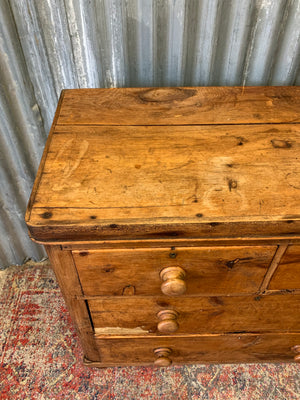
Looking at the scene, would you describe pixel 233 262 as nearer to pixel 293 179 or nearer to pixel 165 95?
pixel 293 179

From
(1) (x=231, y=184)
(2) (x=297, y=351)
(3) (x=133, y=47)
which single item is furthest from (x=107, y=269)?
(2) (x=297, y=351)

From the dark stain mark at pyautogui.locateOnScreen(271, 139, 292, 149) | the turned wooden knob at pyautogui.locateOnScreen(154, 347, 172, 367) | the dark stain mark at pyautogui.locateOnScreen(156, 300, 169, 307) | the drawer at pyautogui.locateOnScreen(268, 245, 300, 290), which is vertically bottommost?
the turned wooden knob at pyautogui.locateOnScreen(154, 347, 172, 367)

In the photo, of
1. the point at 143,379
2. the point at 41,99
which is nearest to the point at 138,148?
the point at 41,99

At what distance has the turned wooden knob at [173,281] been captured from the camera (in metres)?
0.91

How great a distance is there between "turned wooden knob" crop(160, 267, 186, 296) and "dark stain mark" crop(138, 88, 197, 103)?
23.3 inches

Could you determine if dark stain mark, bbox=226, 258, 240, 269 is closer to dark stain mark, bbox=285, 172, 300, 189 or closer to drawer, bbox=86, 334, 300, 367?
dark stain mark, bbox=285, 172, 300, 189

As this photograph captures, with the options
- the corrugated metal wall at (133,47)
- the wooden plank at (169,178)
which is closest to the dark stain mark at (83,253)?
the wooden plank at (169,178)

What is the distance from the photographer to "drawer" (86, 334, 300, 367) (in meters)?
1.30

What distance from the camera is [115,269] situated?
3.12 feet

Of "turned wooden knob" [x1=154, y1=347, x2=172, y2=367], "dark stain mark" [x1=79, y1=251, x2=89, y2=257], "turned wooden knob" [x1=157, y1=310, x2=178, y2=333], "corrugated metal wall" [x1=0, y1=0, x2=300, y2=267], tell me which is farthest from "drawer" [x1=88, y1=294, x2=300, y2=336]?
"corrugated metal wall" [x1=0, y1=0, x2=300, y2=267]

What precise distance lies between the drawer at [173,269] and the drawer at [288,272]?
0.14 ft

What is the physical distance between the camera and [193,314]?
117 centimetres

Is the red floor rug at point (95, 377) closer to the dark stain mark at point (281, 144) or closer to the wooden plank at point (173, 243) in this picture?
the wooden plank at point (173, 243)

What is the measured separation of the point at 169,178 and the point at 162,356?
0.88 m
